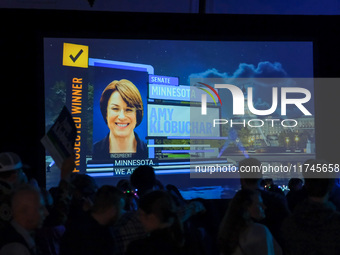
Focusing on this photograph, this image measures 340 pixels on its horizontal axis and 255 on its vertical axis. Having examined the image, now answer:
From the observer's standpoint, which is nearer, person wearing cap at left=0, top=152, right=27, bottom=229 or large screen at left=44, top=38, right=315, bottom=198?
person wearing cap at left=0, top=152, right=27, bottom=229

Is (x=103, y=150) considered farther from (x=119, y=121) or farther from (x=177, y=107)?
(x=177, y=107)

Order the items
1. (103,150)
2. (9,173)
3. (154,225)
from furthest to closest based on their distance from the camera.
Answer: (103,150) < (9,173) < (154,225)

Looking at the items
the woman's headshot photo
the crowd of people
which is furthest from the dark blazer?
the crowd of people

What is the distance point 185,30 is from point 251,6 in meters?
1.30

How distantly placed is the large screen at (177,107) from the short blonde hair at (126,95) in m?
0.01

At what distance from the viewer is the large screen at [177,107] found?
5852mm

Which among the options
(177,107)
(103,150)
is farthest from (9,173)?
(177,107)

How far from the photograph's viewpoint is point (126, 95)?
19.3ft

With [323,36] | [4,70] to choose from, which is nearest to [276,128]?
[323,36]

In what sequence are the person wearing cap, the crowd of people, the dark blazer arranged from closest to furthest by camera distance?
the crowd of people < the person wearing cap < the dark blazer

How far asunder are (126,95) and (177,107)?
714 mm

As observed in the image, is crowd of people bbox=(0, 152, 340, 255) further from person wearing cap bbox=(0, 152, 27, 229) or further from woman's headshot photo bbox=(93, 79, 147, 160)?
woman's headshot photo bbox=(93, 79, 147, 160)

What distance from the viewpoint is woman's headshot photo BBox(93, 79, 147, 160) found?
5.84 m

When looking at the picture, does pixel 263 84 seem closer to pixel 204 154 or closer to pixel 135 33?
pixel 204 154
